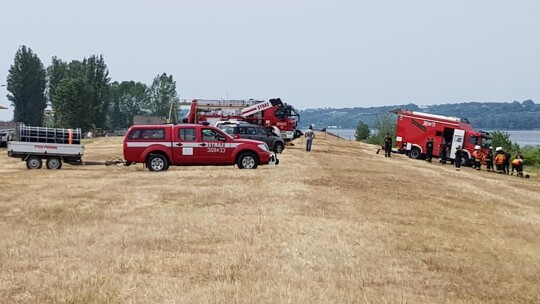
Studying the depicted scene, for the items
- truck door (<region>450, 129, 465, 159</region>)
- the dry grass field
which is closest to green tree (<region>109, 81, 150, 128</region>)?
truck door (<region>450, 129, 465, 159</region>)

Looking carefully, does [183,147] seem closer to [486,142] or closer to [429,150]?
[429,150]

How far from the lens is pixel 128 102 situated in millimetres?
130125

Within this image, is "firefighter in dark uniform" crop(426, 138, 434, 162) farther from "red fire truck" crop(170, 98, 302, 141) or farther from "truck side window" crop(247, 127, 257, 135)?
"truck side window" crop(247, 127, 257, 135)

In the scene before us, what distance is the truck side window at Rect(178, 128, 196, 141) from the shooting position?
22.0m

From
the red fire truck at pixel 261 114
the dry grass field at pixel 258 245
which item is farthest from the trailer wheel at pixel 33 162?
the red fire truck at pixel 261 114

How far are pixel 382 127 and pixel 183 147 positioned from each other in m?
69.9

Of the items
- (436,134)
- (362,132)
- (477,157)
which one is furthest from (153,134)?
(362,132)

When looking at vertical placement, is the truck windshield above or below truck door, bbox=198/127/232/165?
below

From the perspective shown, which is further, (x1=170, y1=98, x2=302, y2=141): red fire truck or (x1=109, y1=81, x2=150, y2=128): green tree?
(x1=109, y1=81, x2=150, y2=128): green tree

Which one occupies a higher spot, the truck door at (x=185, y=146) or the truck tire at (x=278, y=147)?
the truck door at (x=185, y=146)

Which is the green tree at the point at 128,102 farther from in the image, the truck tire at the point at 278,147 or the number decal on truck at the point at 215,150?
the number decal on truck at the point at 215,150

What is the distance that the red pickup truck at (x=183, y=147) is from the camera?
2183cm

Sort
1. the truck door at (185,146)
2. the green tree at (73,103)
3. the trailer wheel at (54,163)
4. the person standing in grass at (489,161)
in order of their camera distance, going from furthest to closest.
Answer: the green tree at (73,103) < the person standing in grass at (489,161) < the trailer wheel at (54,163) < the truck door at (185,146)

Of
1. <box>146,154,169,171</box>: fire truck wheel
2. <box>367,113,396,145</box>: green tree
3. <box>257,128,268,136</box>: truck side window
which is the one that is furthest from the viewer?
<box>367,113,396,145</box>: green tree
